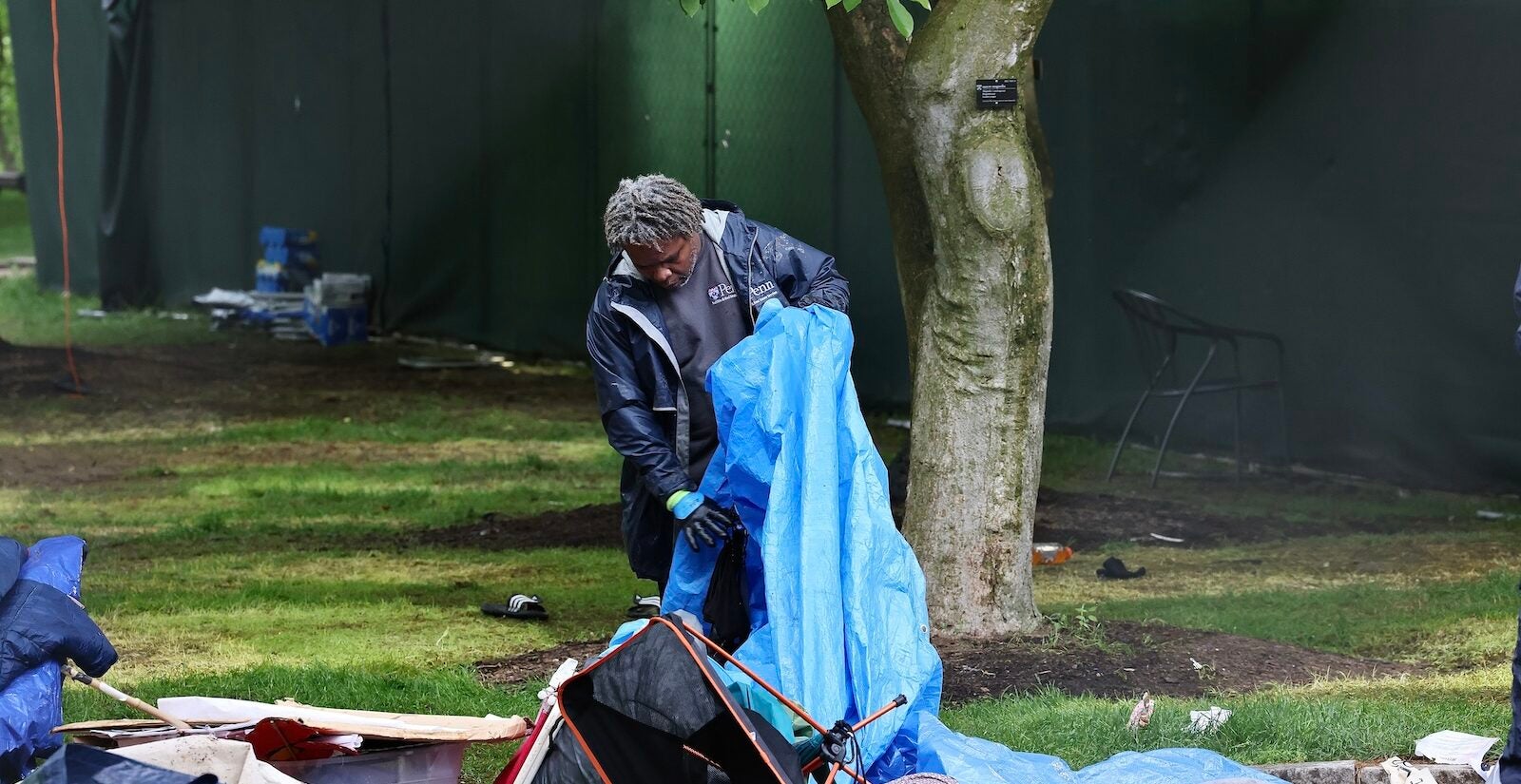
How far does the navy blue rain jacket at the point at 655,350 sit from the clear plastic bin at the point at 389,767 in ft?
3.09

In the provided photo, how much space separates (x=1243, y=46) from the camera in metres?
9.66

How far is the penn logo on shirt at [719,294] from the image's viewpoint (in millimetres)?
4652

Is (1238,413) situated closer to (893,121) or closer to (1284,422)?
(1284,422)

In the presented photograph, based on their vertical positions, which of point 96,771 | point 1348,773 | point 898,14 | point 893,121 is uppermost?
point 898,14

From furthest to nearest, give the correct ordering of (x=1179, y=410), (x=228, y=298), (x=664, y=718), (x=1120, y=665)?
(x=228, y=298)
(x=1179, y=410)
(x=1120, y=665)
(x=664, y=718)

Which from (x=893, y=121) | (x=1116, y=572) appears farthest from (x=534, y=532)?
(x=893, y=121)

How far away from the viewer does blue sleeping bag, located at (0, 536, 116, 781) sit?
3.84m

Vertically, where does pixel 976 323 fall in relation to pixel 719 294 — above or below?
below

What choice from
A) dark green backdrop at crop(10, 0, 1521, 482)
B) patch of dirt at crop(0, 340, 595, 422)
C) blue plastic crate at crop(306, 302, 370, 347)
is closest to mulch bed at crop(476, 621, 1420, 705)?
dark green backdrop at crop(10, 0, 1521, 482)

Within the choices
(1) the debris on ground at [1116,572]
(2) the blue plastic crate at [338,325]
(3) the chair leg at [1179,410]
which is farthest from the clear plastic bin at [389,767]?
(2) the blue plastic crate at [338,325]

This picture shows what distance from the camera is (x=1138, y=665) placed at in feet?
18.1

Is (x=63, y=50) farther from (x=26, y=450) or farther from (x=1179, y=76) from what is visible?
(x=1179, y=76)

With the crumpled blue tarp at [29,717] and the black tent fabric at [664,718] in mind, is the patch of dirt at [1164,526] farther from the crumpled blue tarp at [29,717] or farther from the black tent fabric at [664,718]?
the crumpled blue tarp at [29,717]

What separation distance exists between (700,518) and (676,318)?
559mm
